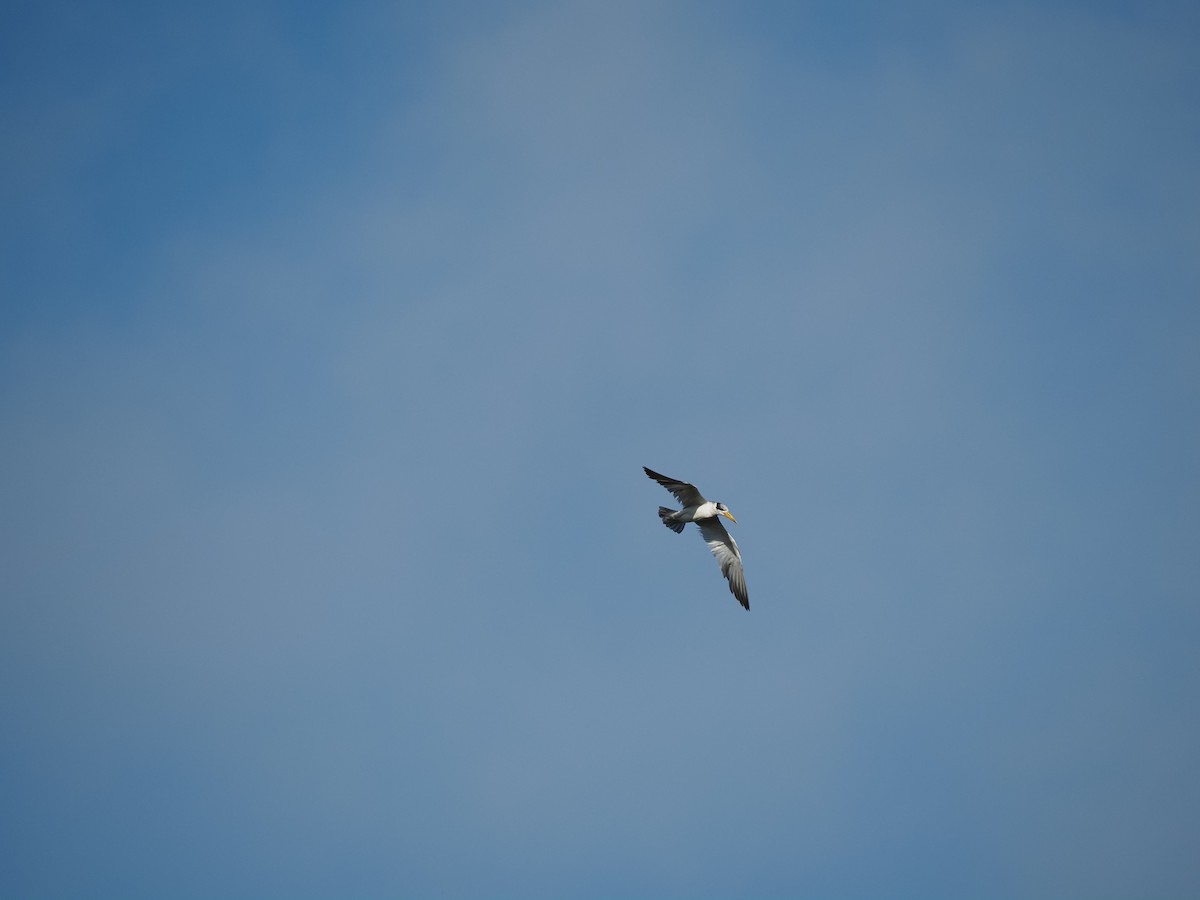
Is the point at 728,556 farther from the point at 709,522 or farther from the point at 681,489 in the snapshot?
the point at 681,489

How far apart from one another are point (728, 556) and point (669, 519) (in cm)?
336

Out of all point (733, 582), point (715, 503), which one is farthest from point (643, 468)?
point (733, 582)

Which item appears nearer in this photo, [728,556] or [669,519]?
[669,519]

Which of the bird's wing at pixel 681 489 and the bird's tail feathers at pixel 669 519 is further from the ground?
the bird's wing at pixel 681 489

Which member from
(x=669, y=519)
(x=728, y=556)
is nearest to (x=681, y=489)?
(x=669, y=519)

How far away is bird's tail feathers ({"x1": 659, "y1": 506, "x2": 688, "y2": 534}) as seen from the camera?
40125mm

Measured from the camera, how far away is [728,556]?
4191 cm

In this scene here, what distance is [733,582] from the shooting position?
41.8 m

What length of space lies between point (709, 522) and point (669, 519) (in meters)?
1.85

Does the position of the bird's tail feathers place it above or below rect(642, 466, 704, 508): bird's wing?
below

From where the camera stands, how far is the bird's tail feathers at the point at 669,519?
4012cm

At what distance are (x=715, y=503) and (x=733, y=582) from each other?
348 centimetres

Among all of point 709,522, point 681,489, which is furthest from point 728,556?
point 681,489

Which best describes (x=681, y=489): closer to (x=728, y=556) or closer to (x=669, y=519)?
(x=669, y=519)
